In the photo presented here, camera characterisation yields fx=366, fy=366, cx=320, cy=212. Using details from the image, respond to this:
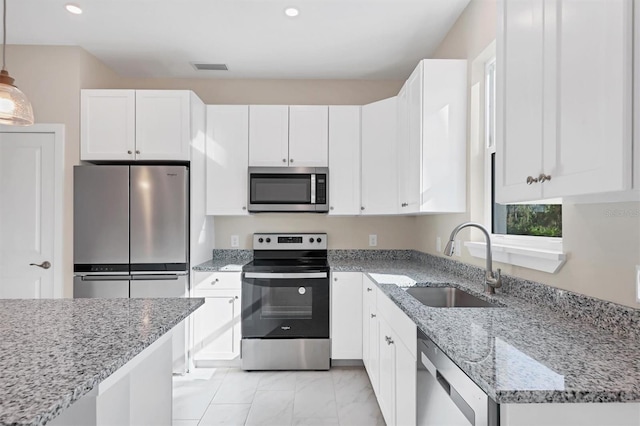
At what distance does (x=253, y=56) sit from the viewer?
3107 mm

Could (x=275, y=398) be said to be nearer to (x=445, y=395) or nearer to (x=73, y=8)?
(x=445, y=395)

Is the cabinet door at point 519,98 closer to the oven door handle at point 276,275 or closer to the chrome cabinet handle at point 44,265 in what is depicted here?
the oven door handle at point 276,275

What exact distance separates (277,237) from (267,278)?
0.61 meters

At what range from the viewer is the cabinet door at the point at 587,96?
838 millimetres

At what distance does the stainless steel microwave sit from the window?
1414 millimetres

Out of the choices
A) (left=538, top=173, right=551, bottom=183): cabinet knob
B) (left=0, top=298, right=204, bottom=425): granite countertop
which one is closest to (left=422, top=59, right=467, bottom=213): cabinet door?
(left=538, top=173, right=551, bottom=183): cabinet knob

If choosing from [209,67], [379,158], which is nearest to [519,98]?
[379,158]

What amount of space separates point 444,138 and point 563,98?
1.31 meters

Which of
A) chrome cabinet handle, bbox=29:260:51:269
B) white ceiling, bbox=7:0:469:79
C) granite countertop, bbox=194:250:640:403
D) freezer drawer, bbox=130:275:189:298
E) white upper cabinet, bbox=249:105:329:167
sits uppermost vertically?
white ceiling, bbox=7:0:469:79

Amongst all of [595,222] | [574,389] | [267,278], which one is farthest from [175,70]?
[574,389]

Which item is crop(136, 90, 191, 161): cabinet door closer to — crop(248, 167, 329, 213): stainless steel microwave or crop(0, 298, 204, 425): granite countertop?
crop(248, 167, 329, 213): stainless steel microwave

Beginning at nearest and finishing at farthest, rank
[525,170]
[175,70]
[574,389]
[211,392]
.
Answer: [574,389] < [525,170] < [211,392] < [175,70]

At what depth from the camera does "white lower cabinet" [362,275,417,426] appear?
5.09ft

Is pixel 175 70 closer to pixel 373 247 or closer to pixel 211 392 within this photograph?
pixel 373 247
